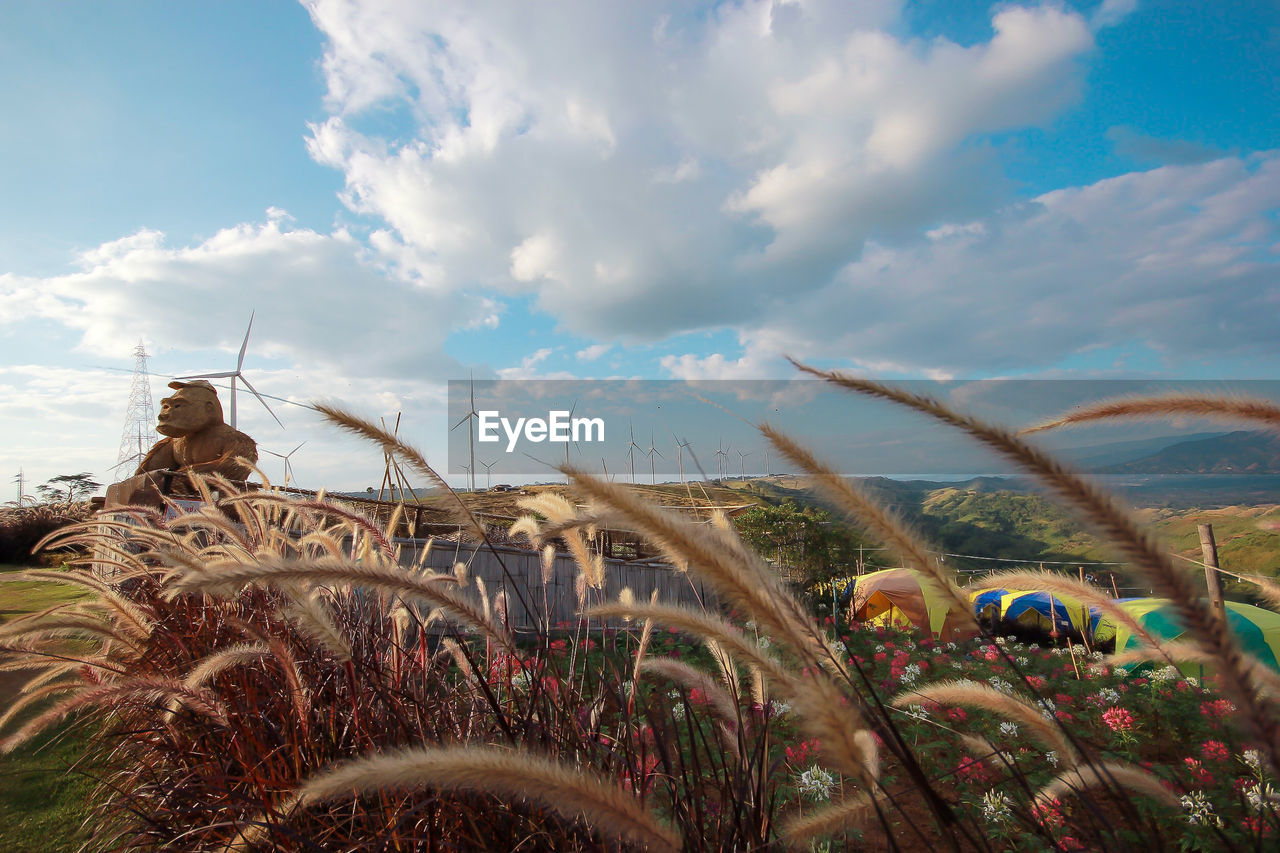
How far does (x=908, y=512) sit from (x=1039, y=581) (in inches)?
27.6

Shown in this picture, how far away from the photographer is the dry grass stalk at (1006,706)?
4.22 ft

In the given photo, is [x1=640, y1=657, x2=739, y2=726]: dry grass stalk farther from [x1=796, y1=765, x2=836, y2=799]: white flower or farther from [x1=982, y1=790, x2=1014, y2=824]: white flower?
[x1=982, y1=790, x2=1014, y2=824]: white flower

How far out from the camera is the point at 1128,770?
1.32 meters

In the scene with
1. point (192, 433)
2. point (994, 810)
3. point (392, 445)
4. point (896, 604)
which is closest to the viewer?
point (392, 445)

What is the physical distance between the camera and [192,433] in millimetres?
8711

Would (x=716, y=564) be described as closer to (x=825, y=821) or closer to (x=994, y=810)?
(x=825, y=821)

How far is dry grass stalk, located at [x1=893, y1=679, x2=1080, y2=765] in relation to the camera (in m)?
1.29

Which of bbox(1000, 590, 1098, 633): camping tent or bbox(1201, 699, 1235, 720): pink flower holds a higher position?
bbox(1201, 699, 1235, 720): pink flower

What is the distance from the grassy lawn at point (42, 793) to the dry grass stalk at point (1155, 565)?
409 cm

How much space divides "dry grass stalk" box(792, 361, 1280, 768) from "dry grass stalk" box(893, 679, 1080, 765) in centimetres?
69

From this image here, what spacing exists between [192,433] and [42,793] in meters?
6.26

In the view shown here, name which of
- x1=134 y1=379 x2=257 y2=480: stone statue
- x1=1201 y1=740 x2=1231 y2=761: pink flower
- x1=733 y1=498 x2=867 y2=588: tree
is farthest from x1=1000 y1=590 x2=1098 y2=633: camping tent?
x1=134 y1=379 x2=257 y2=480: stone statue

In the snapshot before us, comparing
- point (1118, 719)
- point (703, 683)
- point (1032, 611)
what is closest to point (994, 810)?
point (703, 683)

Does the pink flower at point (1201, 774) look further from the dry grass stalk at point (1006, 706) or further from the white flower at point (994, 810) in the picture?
the dry grass stalk at point (1006, 706)
